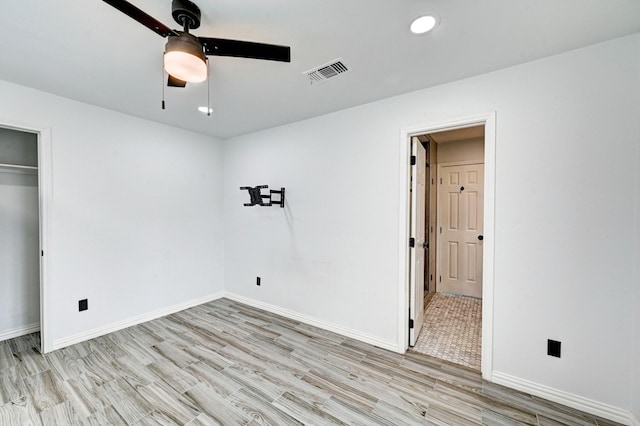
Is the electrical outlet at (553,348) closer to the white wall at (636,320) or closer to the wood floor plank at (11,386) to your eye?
the white wall at (636,320)

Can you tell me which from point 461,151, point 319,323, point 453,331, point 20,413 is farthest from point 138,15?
point 461,151

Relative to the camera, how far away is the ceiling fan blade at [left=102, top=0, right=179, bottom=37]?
1.12 metres

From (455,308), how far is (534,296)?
1945 millimetres

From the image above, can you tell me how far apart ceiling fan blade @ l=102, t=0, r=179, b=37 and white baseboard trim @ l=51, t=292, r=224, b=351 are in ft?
10.4

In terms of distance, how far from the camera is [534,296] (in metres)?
2.00

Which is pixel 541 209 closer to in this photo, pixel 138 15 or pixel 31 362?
pixel 138 15

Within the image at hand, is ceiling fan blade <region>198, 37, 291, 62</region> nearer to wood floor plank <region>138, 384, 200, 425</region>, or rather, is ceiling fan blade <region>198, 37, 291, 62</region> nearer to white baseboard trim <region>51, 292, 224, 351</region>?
wood floor plank <region>138, 384, 200, 425</region>

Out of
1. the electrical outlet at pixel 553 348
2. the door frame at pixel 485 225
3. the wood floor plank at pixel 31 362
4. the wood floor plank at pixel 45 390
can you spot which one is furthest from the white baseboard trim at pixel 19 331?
the electrical outlet at pixel 553 348

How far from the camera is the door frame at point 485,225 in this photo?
2154 millimetres

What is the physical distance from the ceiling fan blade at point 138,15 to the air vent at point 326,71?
1083 mm

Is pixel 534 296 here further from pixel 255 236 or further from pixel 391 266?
pixel 255 236

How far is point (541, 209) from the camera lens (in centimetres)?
197

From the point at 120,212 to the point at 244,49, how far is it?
Answer: 273cm

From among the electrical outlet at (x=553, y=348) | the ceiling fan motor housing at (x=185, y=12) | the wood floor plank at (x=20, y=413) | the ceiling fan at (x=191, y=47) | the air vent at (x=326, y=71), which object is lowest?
the wood floor plank at (x=20, y=413)
